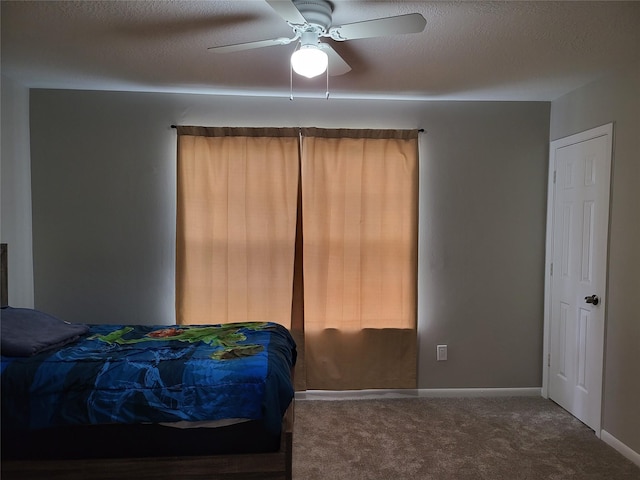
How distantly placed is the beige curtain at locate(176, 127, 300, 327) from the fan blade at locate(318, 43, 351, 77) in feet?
3.53

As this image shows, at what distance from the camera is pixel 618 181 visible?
2768 millimetres

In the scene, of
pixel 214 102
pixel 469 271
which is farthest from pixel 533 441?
pixel 214 102

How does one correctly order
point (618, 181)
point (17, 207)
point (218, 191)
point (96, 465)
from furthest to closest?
point (218, 191), point (17, 207), point (618, 181), point (96, 465)

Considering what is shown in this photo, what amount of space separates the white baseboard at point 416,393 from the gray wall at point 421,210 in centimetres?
6

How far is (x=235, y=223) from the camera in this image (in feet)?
11.3

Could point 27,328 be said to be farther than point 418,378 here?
No

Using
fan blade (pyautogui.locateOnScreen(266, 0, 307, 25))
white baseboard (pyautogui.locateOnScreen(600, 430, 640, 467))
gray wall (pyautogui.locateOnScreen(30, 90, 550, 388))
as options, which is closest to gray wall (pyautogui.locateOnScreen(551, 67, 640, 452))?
white baseboard (pyautogui.locateOnScreen(600, 430, 640, 467))

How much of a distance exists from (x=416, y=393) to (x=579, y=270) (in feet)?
5.10

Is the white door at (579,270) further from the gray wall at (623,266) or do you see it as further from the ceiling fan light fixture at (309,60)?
the ceiling fan light fixture at (309,60)

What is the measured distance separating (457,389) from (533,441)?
80cm

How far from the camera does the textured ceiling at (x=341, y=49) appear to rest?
2.09 m

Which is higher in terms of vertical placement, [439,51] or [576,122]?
[439,51]

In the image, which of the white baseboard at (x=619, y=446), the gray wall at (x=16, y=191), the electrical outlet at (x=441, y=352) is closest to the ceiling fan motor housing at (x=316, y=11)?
the gray wall at (x=16, y=191)

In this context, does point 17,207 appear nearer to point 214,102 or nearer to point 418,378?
point 214,102
